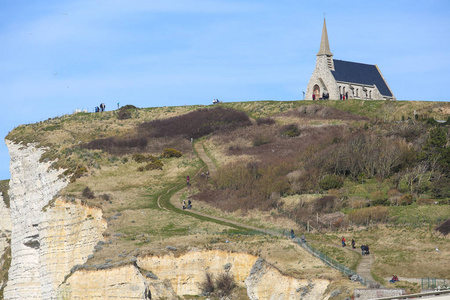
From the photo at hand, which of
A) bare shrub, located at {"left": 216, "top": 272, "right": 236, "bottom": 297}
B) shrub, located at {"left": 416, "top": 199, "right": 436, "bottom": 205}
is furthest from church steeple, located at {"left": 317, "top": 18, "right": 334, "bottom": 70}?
bare shrub, located at {"left": 216, "top": 272, "right": 236, "bottom": 297}

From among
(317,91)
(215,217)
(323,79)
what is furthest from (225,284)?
(317,91)

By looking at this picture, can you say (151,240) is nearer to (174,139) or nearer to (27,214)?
(27,214)

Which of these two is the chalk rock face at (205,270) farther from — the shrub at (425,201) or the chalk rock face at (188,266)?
the shrub at (425,201)

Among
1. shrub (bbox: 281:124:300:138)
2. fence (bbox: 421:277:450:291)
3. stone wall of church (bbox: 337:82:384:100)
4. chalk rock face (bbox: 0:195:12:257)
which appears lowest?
chalk rock face (bbox: 0:195:12:257)

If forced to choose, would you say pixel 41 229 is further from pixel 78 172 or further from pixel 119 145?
pixel 119 145

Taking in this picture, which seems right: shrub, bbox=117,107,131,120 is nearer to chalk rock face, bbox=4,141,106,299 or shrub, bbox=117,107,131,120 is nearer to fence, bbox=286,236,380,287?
chalk rock face, bbox=4,141,106,299

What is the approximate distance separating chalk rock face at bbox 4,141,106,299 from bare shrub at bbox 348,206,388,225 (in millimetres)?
22990

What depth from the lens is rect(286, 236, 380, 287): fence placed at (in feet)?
178

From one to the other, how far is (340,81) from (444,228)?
195ft

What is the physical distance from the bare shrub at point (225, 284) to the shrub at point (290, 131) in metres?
45.7

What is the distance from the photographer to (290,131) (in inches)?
4242

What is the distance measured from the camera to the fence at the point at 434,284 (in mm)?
51844

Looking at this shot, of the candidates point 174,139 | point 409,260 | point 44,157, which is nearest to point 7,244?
point 44,157

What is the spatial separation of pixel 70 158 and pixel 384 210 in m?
42.8
